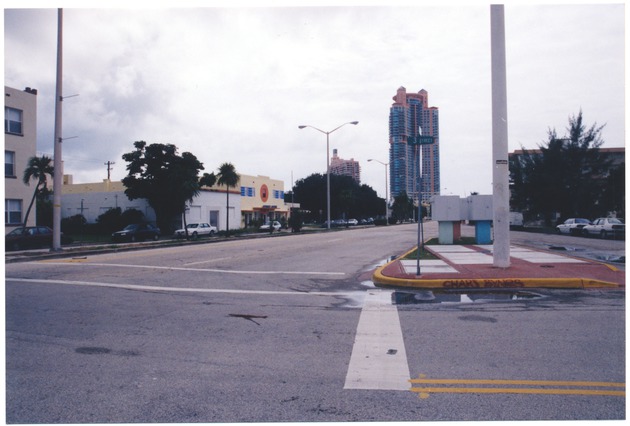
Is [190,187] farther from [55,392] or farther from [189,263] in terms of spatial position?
[55,392]

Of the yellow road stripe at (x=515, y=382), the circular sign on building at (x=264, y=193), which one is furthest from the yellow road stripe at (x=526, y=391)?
the circular sign on building at (x=264, y=193)

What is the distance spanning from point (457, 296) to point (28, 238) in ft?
80.3

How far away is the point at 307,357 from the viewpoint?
552 centimetres

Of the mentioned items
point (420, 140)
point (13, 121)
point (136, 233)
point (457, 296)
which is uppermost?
point (13, 121)

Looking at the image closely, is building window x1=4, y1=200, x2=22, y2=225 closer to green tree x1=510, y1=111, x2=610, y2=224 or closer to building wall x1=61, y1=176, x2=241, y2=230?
building wall x1=61, y1=176, x2=241, y2=230

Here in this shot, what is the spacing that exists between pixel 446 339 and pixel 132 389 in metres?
3.66

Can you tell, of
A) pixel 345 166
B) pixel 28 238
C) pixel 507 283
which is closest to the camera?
pixel 507 283

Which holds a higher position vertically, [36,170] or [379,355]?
[36,170]

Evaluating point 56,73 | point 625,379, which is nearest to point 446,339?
point 625,379

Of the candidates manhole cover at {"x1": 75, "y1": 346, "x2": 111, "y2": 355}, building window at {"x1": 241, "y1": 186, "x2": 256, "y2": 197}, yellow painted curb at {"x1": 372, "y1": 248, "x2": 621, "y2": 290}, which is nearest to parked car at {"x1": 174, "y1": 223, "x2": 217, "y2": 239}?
building window at {"x1": 241, "y1": 186, "x2": 256, "y2": 197}

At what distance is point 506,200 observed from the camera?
11734mm

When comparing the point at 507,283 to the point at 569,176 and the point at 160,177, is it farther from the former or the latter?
the point at 569,176

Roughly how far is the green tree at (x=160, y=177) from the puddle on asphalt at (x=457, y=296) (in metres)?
36.5

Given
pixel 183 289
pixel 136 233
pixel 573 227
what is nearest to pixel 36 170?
pixel 136 233
